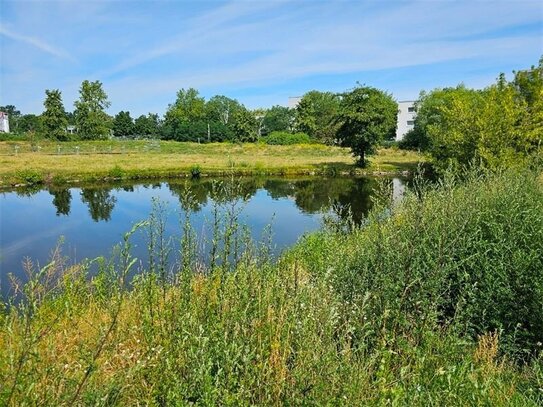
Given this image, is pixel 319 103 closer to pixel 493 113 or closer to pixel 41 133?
pixel 41 133

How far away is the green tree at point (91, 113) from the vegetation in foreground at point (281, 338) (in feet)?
240

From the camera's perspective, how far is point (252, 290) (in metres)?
4.54

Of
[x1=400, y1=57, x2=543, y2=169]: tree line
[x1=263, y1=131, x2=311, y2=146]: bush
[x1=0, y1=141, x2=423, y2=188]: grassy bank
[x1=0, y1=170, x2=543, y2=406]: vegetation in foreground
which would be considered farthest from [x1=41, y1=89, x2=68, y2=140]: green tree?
[x1=0, y1=170, x2=543, y2=406]: vegetation in foreground

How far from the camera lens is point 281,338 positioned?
13.2ft

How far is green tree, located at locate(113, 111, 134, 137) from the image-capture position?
346 feet

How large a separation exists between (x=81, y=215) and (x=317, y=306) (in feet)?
78.5

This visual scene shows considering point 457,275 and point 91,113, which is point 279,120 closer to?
point 91,113

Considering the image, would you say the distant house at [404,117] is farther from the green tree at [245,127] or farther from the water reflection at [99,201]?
the water reflection at [99,201]

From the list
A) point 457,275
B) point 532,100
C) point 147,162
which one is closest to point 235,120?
point 147,162

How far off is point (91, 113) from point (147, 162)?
1351 inches

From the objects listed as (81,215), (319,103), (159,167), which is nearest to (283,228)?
(81,215)

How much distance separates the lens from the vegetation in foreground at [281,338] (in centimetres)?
319

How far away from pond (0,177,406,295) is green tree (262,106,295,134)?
224 ft

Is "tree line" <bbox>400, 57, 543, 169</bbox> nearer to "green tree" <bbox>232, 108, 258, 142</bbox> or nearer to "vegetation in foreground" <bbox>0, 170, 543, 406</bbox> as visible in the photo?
"vegetation in foreground" <bbox>0, 170, 543, 406</bbox>
